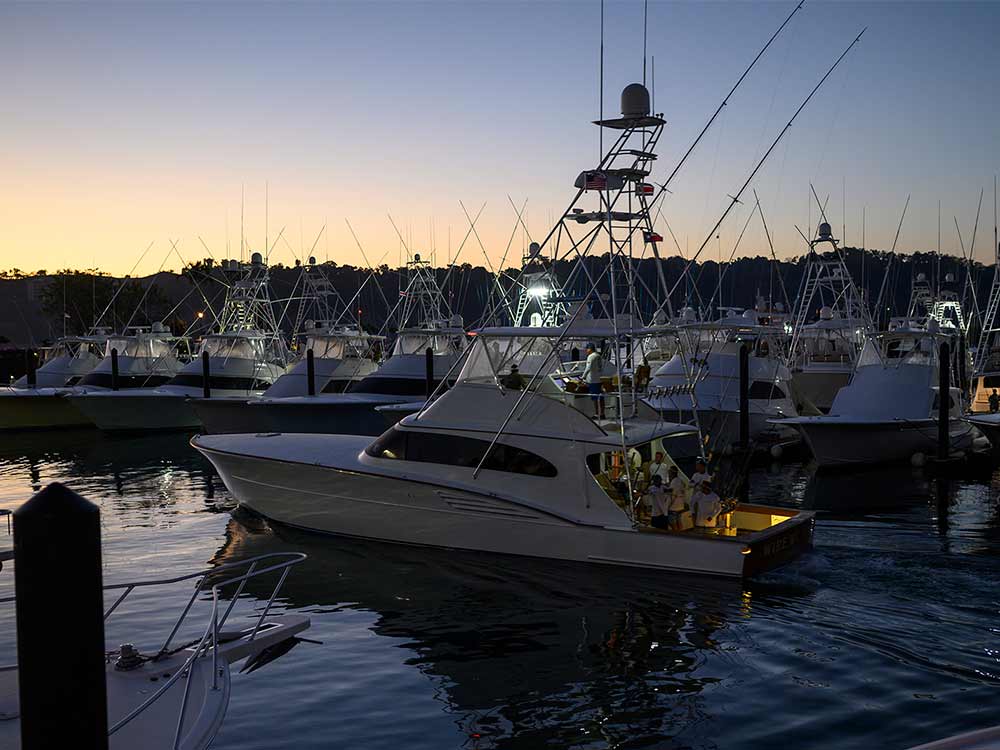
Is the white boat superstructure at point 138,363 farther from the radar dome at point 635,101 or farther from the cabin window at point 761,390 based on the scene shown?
the radar dome at point 635,101

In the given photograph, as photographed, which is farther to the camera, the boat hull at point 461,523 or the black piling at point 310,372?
the black piling at point 310,372

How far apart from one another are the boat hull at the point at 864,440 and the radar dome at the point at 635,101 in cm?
1265

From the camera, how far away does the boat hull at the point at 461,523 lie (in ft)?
43.1

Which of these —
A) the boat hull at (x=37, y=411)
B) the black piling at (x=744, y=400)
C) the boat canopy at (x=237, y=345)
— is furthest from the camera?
the boat canopy at (x=237, y=345)

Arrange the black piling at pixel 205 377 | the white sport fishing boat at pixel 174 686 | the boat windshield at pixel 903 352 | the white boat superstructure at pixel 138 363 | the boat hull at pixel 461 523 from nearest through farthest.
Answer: the white sport fishing boat at pixel 174 686
the boat hull at pixel 461 523
the boat windshield at pixel 903 352
the black piling at pixel 205 377
the white boat superstructure at pixel 138 363

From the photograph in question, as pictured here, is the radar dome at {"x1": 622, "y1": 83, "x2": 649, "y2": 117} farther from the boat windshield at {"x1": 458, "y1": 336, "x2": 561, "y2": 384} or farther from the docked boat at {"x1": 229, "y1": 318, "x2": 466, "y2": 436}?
the docked boat at {"x1": 229, "y1": 318, "x2": 466, "y2": 436}

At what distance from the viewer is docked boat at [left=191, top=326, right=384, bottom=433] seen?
3201 cm

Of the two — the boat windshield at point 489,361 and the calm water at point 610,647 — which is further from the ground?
the boat windshield at point 489,361

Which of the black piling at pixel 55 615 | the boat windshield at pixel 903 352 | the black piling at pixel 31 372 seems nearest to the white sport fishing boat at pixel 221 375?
the black piling at pixel 31 372

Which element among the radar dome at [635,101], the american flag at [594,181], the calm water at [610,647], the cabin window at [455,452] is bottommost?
the calm water at [610,647]

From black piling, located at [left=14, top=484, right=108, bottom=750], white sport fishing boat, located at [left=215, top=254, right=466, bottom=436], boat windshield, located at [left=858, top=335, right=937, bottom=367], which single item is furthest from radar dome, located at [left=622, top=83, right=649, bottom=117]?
boat windshield, located at [left=858, top=335, right=937, bottom=367]

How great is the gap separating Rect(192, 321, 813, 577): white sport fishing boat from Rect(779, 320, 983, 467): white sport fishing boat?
1089cm

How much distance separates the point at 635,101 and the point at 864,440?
14161mm

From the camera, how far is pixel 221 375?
3775cm
